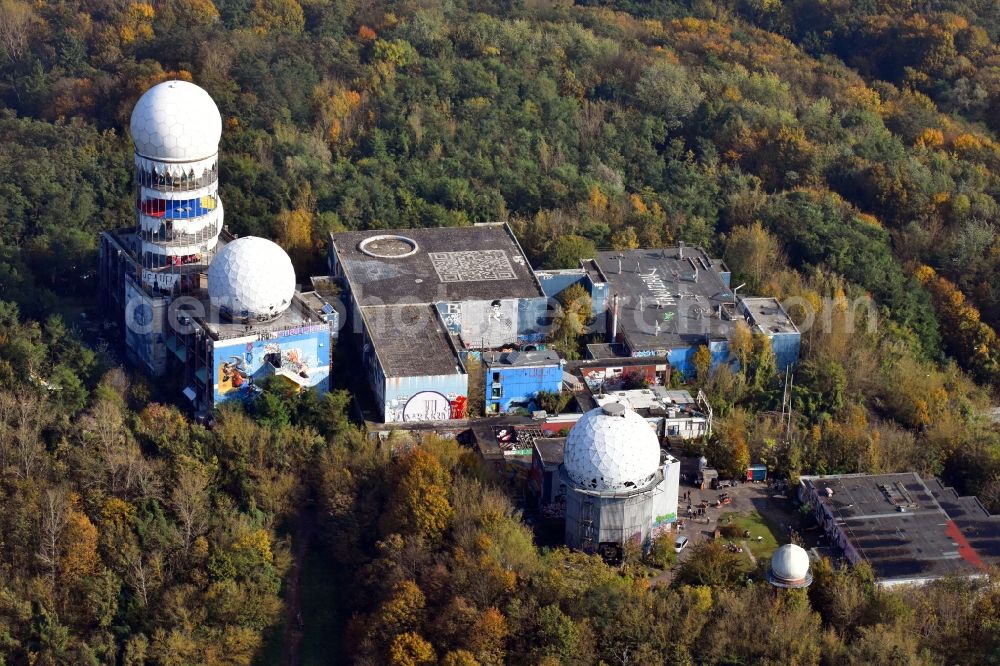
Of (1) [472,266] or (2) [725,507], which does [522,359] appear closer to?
(1) [472,266]

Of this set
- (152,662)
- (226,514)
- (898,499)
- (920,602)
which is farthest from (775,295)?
(152,662)

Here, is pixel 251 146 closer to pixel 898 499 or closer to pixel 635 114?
pixel 635 114

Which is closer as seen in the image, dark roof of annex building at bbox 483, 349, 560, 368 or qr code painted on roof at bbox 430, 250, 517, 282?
dark roof of annex building at bbox 483, 349, 560, 368

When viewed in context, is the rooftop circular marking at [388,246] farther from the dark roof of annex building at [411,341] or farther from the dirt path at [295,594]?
the dirt path at [295,594]

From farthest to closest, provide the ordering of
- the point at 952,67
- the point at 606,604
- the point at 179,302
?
the point at 952,67
the point at 179,302
the point at 606,604

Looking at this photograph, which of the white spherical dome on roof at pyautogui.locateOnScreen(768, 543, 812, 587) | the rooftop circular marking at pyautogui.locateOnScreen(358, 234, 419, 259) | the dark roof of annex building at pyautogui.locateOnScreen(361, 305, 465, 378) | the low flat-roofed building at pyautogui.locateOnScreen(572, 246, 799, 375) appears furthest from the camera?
the rooftop circular marking at pyautogui.locateOnScreen(358, 234, 419, 259)

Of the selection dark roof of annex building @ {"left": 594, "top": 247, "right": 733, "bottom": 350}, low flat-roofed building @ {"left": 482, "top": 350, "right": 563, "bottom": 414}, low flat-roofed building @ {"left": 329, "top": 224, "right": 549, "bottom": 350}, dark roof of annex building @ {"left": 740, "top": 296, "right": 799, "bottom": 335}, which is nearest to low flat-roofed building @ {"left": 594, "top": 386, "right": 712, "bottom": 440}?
low flat-roofed building @ {"left": 482, "top": 350, "right": 563, "bottom": 414}

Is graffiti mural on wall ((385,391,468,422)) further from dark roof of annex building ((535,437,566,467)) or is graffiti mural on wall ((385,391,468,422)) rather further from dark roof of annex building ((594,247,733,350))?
dark roof of annex building ((594,247,733,350))

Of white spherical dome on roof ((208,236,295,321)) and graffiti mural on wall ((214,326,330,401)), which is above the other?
white spherical dome on roof ((208,236,295,321))
